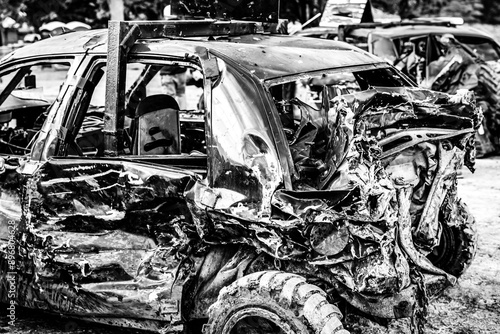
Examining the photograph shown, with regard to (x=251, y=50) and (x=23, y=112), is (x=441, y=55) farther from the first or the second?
(x=251, y=50)

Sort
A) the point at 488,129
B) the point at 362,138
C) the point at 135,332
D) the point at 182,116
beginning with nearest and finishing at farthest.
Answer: the point at 362,138
the point at 135,332
the point at 182,116
the point at 488,129

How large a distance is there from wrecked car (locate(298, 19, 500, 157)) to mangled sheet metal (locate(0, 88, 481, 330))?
596 cm

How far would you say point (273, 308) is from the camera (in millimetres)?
3229

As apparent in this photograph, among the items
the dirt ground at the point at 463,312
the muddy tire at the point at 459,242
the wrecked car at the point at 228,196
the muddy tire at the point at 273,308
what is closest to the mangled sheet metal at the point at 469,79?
the dirt ground at the point at 463,312

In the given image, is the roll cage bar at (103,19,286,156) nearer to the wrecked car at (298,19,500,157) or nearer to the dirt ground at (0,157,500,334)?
the dirt ground at (0,157,500,334)

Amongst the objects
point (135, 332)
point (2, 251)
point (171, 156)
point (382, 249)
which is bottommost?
point (135, 332)

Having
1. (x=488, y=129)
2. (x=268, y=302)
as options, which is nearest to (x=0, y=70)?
(x=268, y=302)

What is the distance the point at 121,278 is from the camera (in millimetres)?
3736

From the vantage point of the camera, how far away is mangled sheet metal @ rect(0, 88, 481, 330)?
3.25 metres

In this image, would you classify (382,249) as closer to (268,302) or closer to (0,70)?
(268,302)

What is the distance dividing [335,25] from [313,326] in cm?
920

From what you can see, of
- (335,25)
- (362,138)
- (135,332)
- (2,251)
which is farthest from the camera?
(335,25)

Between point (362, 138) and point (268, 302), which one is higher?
point (362, 138)

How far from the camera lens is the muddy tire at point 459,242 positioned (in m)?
4.72
